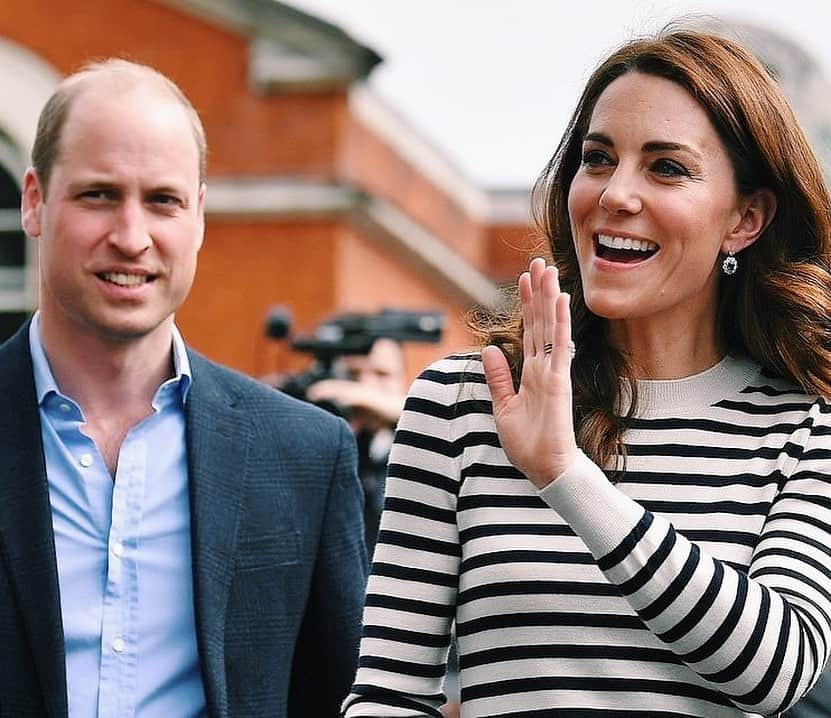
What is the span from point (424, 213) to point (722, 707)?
42.8 feet

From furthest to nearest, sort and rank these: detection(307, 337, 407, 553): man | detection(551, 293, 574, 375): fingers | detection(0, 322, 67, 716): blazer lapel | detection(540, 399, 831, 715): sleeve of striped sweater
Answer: detection(307, 337, 407, 553): man → detection(0, 322, 67, 716): blazer lapel → detection(551, 293, 574, 375): fingers → detection(540, 399, 831, 715): sleeve of striped sweater

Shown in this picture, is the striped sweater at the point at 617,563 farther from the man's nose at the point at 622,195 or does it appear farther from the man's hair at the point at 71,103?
the man's hair at the point at 71,103

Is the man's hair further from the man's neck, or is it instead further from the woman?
the woman

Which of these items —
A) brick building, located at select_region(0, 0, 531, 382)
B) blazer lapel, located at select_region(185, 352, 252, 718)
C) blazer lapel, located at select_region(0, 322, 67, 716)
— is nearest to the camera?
blazer lapel, located at select_region(0, 322, 67, 716)

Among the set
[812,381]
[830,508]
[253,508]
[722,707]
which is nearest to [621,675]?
[722,707]

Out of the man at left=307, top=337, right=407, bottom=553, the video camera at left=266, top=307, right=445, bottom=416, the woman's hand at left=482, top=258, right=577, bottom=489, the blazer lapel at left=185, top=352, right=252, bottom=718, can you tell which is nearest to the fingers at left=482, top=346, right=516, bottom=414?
the woman's hand at left=482, top=258, right=577, bottom=489

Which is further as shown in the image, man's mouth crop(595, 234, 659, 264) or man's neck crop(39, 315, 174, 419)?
man's neck crop(39, 315, 174, 419)

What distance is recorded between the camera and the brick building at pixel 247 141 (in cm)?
1290

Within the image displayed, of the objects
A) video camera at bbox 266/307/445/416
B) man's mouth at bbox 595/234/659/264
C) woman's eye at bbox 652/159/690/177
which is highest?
woman's eye at bbox 652/159/690/177

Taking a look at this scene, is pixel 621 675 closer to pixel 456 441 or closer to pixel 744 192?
pixel 456 441

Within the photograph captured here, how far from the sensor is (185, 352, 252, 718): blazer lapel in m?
3.09

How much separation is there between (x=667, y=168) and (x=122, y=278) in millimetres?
1050

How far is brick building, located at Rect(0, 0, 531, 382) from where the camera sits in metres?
12.9

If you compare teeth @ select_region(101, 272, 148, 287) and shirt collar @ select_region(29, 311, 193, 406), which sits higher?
teeth @ select_region(101, 272, 148, 287)
